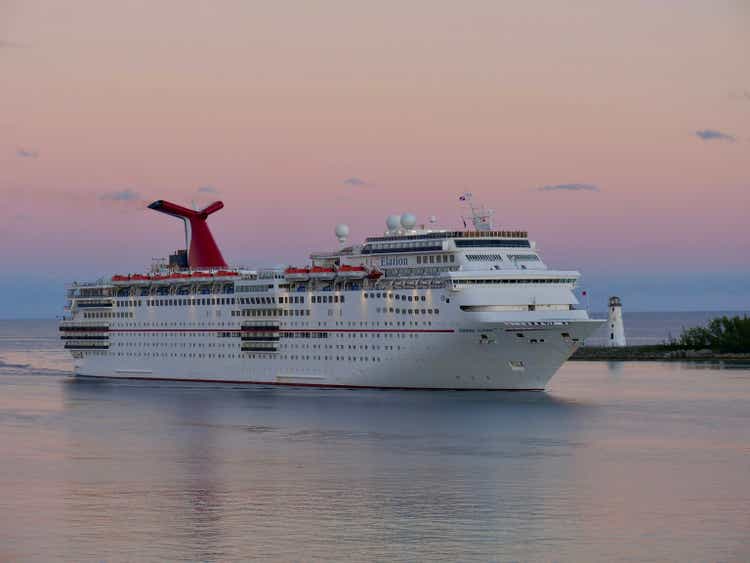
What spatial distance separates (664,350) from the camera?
114125 mm

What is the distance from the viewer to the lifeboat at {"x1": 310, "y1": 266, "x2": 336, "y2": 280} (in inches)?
2842

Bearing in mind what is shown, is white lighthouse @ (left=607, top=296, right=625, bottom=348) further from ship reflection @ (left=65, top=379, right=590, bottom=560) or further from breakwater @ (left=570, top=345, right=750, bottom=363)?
ship reflection @ (left=65, top=379, right=590, bottom=560)

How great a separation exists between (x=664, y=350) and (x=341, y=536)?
8685cm

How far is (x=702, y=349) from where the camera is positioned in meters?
114

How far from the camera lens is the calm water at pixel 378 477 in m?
→ 30.8

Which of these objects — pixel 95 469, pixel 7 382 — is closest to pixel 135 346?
pixel 7 382

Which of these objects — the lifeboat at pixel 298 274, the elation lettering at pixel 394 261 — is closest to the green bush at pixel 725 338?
the elation lettering at pixel 394 261

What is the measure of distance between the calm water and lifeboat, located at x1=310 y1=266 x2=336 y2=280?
22.4 feet

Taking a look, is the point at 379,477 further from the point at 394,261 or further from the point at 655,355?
the point at 655,355

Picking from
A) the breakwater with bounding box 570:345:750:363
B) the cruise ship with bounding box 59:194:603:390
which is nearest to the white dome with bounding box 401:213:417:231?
the cruise ship with bounding box 59:194:603:390

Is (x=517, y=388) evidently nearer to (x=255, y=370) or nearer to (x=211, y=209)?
(x=255, y=370)

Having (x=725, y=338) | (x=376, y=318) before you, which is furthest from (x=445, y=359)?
(x=725, y=338)

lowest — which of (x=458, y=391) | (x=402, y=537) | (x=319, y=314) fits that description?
(x=402, y=537)

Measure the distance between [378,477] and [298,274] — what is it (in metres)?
34.8
